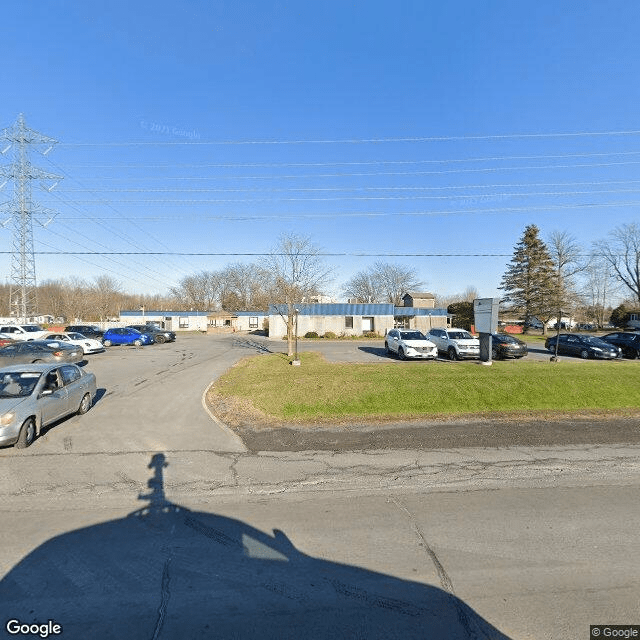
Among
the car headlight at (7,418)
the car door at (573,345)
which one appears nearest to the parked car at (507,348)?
the car door at (573,345)

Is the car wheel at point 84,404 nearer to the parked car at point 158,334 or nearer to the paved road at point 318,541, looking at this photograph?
the paved road at point 318,541

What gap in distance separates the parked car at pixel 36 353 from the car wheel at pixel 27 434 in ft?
42.1

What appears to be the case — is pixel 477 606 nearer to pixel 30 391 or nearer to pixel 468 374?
pixel 30 391

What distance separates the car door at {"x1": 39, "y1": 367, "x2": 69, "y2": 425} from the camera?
300 inches

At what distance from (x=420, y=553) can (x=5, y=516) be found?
5.08 m

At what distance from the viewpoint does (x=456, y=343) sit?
19.2 m

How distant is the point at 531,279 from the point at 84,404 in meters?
51.3

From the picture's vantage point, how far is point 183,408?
10156mm

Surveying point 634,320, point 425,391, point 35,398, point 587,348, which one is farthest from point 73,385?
point 634,320

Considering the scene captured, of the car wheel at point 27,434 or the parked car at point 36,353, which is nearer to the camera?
the car wheel at point 27,434

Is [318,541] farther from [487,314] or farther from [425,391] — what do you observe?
[487,314]

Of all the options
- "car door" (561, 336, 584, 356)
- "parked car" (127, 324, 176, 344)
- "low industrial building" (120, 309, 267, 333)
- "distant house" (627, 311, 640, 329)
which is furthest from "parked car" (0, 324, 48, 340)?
"distant house" (627, 311, 640, 329)

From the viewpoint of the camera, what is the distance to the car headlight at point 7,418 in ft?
21.8

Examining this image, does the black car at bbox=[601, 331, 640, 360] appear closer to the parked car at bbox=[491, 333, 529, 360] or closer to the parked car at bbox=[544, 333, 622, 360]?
the parked car at bbox=[544, 333, 622, 360]
